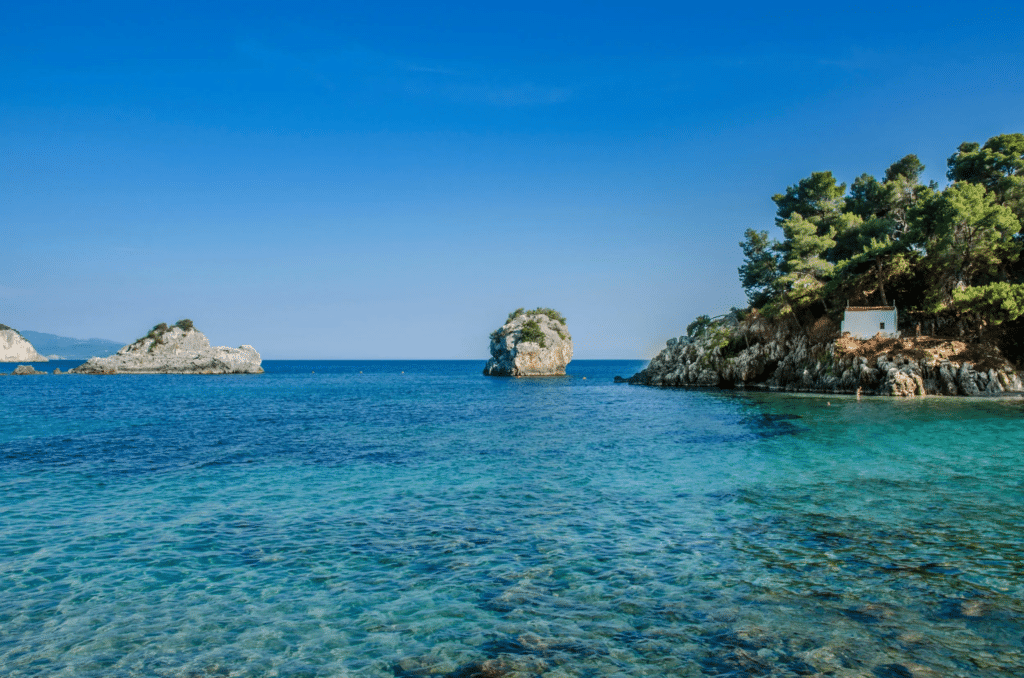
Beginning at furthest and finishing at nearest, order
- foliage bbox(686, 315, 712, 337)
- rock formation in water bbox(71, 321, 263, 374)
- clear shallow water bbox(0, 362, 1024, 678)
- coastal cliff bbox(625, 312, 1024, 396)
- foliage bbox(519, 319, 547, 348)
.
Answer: rock formation in water bbox(71, 321, 263, 374), foliage bbox(519, 319, 547, 348), foliage bbox(686, 315, 712, 337), coastal cliff bbox(625, 312, 1024, 396), clear shallow water bbox(0, 362, 1024, 678)

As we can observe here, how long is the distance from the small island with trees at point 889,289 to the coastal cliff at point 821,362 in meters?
0.13

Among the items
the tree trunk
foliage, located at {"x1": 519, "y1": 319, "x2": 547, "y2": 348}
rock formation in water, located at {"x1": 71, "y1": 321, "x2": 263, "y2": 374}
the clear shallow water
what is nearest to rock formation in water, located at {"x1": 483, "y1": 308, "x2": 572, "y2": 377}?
foliage, located at {"x1": 519, "y1": 319, "x2": 547, "y2": 348}

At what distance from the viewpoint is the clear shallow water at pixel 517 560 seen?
8.65 metres

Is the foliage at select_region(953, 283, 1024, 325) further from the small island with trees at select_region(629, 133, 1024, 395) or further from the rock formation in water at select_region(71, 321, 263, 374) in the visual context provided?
the rock formation in water at select_region(71, 321, 263, 374)

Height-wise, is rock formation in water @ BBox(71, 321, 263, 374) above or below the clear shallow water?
above

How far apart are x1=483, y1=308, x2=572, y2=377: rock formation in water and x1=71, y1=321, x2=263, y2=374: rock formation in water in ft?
235

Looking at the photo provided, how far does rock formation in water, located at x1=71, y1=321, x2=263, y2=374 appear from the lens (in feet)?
446

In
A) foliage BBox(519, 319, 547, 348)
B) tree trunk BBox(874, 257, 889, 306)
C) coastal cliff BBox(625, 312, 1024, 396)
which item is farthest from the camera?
foliage BBox(519, 319, 547, 348)

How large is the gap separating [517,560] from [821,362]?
6289 centimetres

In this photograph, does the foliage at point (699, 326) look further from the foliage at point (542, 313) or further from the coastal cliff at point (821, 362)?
the foliage at point (542, 313)

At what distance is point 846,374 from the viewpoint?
60.2 meters

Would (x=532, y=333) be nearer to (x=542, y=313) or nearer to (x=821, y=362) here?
(x=542, y=313)

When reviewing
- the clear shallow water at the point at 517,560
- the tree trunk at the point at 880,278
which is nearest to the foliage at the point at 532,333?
the tree trunk at the point at 880,278

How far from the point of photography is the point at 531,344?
126250mm
